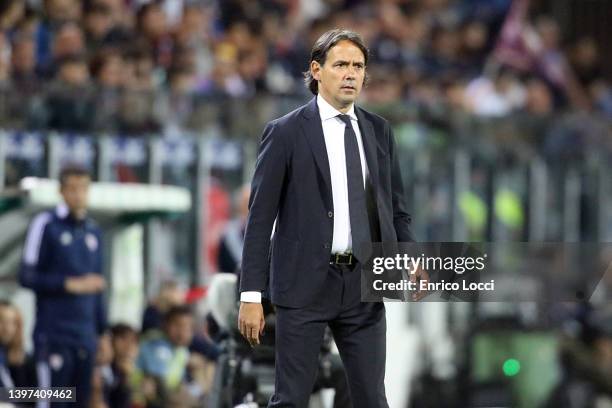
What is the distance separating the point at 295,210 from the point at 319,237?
0.41 feet

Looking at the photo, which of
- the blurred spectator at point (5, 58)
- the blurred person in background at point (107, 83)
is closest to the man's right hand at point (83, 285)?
the blurred person in background at point (107, 83)

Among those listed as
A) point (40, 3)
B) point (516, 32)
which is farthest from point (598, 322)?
point (516, 32)

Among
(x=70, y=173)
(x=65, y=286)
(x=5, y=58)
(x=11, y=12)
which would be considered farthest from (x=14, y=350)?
(x=11, y=12)

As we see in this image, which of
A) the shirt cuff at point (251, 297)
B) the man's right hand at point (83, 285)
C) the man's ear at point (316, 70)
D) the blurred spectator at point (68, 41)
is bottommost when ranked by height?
the man's right hand at point (83, 285)

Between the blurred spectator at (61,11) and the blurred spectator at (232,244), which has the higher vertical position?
the blurred spectator at (61,11)

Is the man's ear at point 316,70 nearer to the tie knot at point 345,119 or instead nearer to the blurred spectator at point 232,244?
the tie knot at point 345,119

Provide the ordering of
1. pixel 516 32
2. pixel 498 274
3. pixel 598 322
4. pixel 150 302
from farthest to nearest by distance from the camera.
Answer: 1. pixel 516 32
2. pixel 150 302
3. pixel 598 322
4. pixel 498 274

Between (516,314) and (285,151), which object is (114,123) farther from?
(285,151)

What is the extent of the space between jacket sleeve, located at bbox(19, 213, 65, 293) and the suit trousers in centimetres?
365

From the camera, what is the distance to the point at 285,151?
14.5 feet

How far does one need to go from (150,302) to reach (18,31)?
2295mm

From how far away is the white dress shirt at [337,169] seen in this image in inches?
174

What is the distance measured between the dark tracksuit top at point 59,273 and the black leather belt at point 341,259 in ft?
12.2

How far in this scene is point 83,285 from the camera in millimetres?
7867
